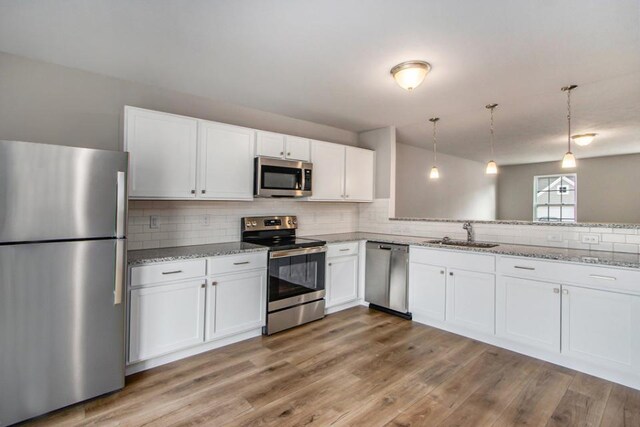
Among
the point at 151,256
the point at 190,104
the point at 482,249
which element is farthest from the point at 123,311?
the point at 482,249

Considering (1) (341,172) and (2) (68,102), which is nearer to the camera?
(2) (68,102)

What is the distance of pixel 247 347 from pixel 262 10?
2.59 meters

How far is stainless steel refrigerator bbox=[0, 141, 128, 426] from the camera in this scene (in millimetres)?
1741

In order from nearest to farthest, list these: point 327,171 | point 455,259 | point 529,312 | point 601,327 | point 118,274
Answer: point 118,274, point 601,327, point 529,312, point 455,259, point 327,171

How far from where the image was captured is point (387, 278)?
3715mm

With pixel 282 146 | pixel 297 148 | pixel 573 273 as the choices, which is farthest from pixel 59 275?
pixel 573 273

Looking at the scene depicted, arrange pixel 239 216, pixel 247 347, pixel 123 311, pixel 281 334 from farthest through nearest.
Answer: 1. pixel 239 216
2. pixel 281 334
3. pixel 247 347
4. pixel 123 311

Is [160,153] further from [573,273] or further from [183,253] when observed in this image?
[573,273]

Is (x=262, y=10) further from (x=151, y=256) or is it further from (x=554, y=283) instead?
(x=554, y=283)

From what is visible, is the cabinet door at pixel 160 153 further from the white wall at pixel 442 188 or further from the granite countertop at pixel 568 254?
the white wall at pixel 442 188

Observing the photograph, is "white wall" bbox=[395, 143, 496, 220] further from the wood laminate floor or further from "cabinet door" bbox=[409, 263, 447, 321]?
the wood laminate floor

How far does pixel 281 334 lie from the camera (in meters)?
3.13

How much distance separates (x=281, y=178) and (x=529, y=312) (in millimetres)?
2612

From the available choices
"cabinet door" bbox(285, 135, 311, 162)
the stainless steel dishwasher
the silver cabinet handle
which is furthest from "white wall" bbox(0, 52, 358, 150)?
the silver cabinet handle
